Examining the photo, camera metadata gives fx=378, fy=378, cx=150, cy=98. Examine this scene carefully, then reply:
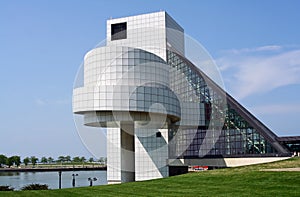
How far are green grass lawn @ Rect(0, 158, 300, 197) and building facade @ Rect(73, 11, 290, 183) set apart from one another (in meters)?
8.86

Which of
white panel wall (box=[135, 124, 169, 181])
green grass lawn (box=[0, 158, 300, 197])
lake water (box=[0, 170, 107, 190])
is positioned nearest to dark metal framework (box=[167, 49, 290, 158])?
white panel wall (box=[135, 124, 169, 181])

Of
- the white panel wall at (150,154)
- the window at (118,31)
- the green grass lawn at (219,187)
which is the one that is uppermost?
the window at (118,31)

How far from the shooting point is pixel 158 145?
48.4m

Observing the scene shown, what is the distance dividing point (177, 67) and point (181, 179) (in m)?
20.9

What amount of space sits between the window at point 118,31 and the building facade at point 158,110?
0.13 m

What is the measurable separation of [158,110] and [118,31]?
20.8m

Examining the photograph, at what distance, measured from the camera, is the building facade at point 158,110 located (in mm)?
37656

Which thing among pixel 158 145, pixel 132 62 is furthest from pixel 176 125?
pixel 132 62

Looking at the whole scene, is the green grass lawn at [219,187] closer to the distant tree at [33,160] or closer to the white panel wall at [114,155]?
the white panel wall at [114,155]

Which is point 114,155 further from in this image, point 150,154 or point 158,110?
point 158,110

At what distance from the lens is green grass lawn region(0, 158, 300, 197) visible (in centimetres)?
2316

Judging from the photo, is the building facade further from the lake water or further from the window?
the lake water

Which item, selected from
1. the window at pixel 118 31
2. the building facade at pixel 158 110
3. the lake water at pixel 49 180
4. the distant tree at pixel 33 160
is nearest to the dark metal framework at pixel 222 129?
the building facade at pixel 158 110

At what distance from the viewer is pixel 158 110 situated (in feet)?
126
